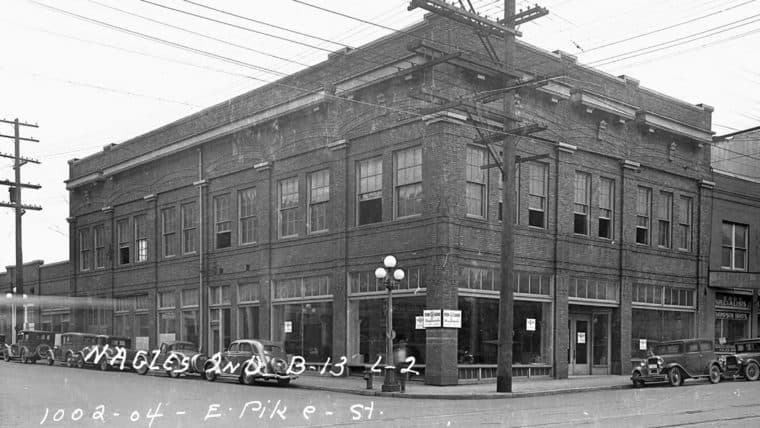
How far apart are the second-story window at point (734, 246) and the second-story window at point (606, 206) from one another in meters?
8.43

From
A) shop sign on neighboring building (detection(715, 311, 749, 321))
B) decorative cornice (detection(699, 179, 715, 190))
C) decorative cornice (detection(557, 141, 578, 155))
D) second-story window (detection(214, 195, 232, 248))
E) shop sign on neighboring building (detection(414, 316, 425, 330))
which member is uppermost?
decorative cornice (detection(557, 141, 578, 155))

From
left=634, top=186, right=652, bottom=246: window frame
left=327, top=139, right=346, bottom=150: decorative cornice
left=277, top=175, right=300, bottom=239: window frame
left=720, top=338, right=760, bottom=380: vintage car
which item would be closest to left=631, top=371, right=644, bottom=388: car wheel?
left=720, top=338, right=760, bottom=380: vintage car

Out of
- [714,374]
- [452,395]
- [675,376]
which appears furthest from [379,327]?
[714,374]

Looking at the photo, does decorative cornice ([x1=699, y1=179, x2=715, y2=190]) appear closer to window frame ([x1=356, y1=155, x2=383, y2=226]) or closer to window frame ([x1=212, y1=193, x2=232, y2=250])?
window frame ([x1=356, y1=155, x2=383, y2=226])

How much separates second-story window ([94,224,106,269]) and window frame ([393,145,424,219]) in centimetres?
2520

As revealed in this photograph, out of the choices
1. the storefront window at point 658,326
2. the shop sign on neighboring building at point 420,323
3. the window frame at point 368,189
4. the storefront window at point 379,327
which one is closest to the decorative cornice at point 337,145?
the window frame at point 368,189

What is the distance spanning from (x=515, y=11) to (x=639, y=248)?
13958 millimetres

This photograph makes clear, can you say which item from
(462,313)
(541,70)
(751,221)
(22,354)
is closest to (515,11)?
(541,70)

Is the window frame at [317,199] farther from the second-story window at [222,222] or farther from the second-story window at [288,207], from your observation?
the second-story window at [222,222]

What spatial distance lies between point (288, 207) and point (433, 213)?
8.80m

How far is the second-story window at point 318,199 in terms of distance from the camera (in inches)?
1233

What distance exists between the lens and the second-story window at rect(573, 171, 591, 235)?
3117 centimetres

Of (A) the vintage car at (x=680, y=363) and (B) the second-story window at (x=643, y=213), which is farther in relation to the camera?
(B) the second-story window at (x=643, y=213)

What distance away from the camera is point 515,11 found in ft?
78.0
